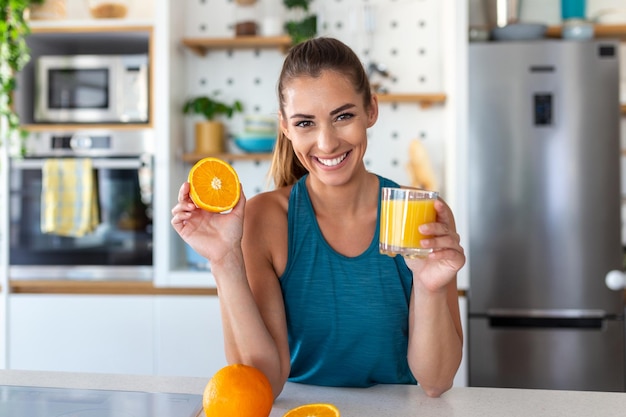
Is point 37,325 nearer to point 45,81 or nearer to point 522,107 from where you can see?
point 45,81

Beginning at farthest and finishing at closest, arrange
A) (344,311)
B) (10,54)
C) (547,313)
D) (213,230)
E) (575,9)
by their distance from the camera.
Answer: (575,9) → (10,54) → (547,313) → (344,311) → (213,230)

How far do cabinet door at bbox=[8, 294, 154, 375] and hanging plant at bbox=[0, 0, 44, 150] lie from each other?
798 mm

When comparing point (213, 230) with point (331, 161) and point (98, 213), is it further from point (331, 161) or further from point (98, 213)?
point (98, 213)

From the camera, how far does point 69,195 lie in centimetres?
300

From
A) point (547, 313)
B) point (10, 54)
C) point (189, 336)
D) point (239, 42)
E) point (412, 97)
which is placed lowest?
point (189, 336)

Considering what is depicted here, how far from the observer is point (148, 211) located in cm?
304

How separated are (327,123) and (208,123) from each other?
2.01m

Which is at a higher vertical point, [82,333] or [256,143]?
[256,143]

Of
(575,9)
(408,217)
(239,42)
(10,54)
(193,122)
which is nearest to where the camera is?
(408,217)

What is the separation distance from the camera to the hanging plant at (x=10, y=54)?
A: 293 cm

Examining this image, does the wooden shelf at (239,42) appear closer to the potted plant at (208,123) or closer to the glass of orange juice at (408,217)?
the potted plant at (208,123)

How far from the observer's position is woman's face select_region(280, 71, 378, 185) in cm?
132

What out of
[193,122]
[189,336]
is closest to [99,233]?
[189,336]

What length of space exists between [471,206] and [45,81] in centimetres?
204
